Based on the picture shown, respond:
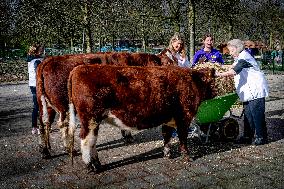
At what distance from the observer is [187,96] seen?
19.8ft

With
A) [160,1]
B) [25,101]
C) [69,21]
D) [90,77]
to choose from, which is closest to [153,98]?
[90,77]

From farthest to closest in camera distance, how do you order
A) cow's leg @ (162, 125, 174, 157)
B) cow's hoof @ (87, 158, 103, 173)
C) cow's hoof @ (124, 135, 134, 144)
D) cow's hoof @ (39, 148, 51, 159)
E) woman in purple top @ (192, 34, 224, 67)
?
woman in purple top @ (192, 34, 224, 67), cow's hoof @ (124, 135, 134, 144), cow's hoof @ (39, 148, 51, 159), cow's leg @ (162, 125, 174, 157), cow's hoof @ (87, 158, 103, 173)

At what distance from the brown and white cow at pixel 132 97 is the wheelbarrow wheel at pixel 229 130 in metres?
1.09

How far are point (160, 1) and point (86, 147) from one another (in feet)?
45.0

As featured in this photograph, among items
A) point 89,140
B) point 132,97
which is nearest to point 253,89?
point 132,97

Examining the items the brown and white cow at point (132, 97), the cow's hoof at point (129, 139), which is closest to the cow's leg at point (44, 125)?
the brown and white cow at point (132, 97)

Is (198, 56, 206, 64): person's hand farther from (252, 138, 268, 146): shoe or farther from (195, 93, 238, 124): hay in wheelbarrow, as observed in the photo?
(252, 138, 268, 146): shoe

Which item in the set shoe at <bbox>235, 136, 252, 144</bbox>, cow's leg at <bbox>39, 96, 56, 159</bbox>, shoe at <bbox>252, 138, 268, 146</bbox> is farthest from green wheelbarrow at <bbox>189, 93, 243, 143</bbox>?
cow's leg at <bbox>39, 96, 56, 159</bbox>

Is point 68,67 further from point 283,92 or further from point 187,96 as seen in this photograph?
point 283,92

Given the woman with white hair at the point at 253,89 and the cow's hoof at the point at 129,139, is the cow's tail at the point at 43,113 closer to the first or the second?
the cow's hoof at the point at 129,139

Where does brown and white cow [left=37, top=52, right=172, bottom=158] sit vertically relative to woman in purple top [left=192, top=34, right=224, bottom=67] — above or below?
below

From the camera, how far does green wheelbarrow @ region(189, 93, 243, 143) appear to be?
6.64 meters

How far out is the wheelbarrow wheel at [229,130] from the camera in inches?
280

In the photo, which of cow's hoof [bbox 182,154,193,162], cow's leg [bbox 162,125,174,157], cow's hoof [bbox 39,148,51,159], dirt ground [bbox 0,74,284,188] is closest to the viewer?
dirt ground [bbox 0,74,284,188]
